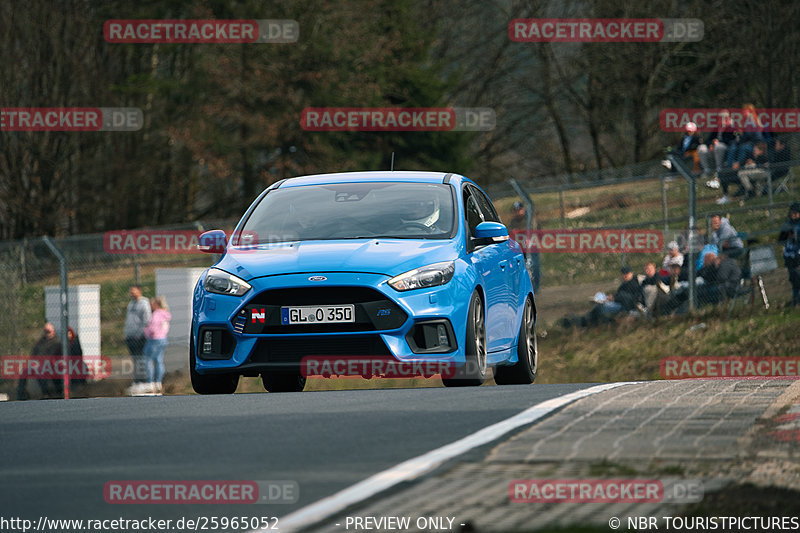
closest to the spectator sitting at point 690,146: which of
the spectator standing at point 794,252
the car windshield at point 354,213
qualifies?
the spectator standing at point 794,252

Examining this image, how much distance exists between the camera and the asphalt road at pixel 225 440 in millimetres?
5852

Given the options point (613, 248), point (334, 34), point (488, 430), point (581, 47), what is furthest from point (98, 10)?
point (488, 430)

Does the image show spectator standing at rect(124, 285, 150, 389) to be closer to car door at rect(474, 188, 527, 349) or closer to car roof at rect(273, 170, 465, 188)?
car roof at rect(273, 170, 465, 188)

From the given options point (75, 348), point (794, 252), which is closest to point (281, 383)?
point (75, 348)

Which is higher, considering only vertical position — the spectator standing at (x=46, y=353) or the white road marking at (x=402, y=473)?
the white road marking at (x=402, y=473)

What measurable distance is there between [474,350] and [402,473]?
4.43m

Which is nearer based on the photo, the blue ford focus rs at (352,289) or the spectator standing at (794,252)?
the blue ford focus rs at (352,289)

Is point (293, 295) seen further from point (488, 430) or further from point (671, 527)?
point (671, 527)
